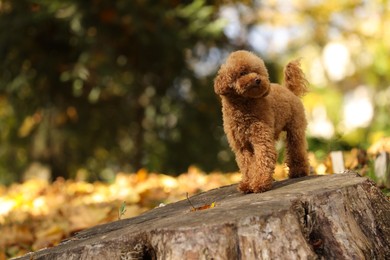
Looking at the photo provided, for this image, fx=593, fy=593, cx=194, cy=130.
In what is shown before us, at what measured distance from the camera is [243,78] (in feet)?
9.53

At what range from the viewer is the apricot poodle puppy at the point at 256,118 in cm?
297

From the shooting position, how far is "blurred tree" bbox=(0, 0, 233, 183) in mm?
7832

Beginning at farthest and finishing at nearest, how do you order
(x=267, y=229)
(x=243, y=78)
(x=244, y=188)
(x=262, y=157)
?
1. (x=244, y=188)
2. (x=262, y=157)
3. (x=243, y=78)
4. (x=267, y=229)

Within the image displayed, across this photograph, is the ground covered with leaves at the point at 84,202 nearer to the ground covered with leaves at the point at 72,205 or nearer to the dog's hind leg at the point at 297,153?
the ground covered with leaves at the point at 72,205

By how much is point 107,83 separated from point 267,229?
582 cm

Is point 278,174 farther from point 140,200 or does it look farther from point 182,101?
point 182,101

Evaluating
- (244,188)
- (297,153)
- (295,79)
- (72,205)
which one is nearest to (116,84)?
(72,205)

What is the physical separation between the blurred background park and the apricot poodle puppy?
4.05 metres

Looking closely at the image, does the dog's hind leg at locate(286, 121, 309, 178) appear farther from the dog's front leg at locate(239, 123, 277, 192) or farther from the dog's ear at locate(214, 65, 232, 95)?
the dog's ear at locate(214, 65, 232, 95)

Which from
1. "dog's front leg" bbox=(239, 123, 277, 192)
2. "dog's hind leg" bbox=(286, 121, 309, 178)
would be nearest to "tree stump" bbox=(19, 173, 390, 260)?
"dog's front leg" bbox=(239, 123, 277, 192)

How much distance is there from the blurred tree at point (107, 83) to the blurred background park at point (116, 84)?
0.02 metres

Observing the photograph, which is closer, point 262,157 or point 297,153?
point 262,157

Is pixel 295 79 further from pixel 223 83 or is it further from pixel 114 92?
pixel 114 92

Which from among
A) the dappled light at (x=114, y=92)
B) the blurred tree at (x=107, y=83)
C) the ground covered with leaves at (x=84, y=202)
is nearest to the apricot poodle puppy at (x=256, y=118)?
the ground covered with leaves at (x=84, y=202)
